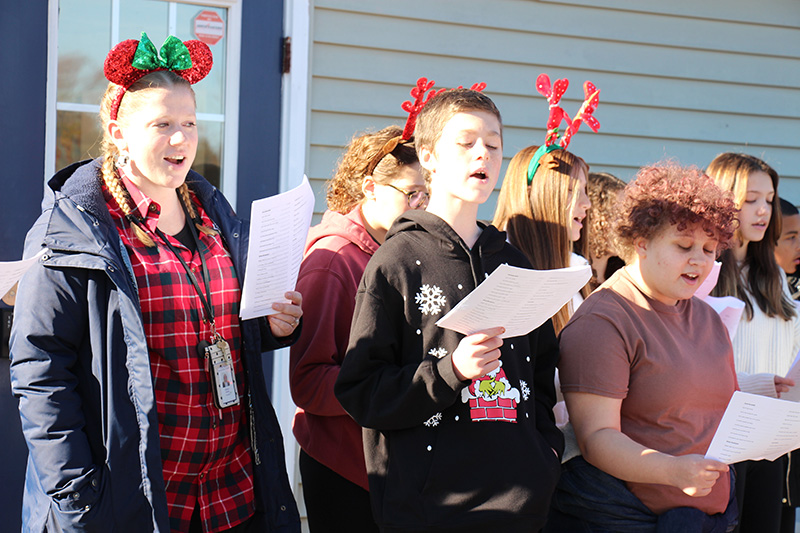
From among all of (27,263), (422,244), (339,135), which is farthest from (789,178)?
(27,263)

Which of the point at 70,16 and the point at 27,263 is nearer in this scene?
the point at 27,263

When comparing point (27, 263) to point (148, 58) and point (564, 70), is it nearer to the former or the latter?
point (148, 58)

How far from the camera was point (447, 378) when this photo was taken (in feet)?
6.48

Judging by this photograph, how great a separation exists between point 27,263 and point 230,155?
1951mm

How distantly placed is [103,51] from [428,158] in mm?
1994

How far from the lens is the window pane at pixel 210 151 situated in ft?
12.5

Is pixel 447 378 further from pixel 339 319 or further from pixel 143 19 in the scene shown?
pixel 143 19

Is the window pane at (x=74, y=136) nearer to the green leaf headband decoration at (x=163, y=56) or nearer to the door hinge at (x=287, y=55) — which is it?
the door hinge at (x=287, y=55)

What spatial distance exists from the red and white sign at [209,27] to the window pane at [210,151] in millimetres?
382

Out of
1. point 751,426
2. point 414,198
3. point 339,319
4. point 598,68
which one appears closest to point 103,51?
point 414,198

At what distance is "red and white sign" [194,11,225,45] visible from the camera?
3.76 metres

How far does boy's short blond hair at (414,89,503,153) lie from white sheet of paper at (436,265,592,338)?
53 centimetres

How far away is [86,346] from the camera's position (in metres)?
2.05

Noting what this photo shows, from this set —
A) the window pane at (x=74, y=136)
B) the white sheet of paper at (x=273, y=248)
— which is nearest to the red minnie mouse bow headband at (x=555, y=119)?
the white sheet of paper at (x=273, y=248)
